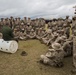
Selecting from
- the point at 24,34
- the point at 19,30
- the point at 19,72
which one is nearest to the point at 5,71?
the point at 19,72

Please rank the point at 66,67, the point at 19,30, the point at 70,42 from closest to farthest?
the point at 66,67 → the point at 70,42 → the point at 19,30

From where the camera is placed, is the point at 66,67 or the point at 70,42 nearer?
the point at 66,67

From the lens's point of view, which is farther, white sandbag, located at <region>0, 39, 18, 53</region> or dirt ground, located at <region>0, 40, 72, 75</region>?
white sandbag, located at <region>0, 39, 18, 53</region>

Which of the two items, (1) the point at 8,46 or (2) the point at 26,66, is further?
(1) the point at 8,46

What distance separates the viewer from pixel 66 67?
672cm

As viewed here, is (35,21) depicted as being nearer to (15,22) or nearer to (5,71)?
(15,22)

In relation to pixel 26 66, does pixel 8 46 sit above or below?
above

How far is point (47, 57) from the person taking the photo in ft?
23.0

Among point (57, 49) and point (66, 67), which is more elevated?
point (57, 49)

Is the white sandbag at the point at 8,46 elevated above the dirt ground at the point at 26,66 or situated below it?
above

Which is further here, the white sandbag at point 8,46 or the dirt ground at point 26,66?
the white sandbag at point 8,46

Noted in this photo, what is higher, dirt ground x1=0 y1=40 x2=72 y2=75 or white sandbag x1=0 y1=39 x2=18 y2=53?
white sandbag x1=0 y1=39 x2=18 y2=53

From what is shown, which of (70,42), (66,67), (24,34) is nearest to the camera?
(66,67)

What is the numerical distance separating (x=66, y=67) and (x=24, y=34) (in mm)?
7430
